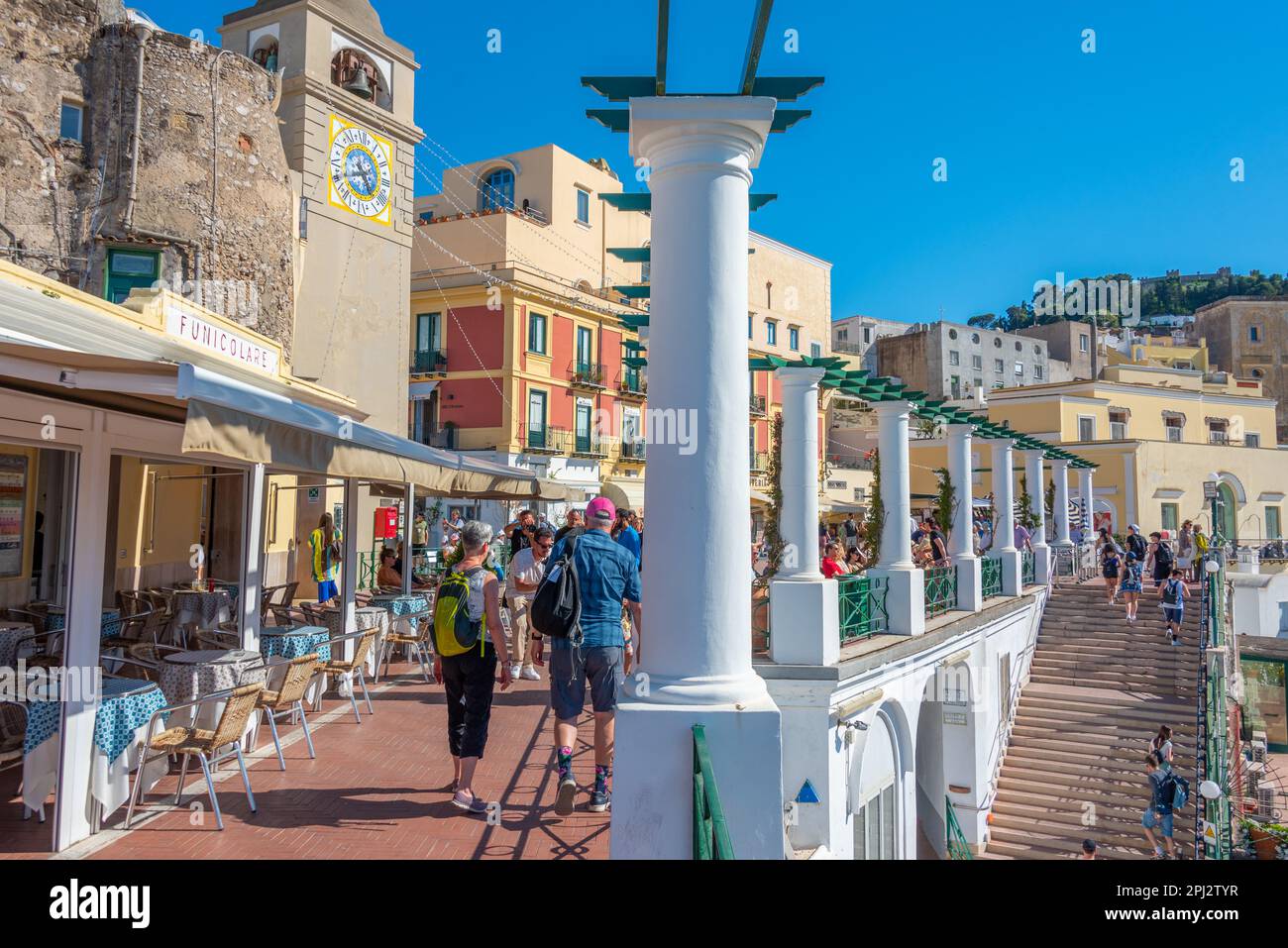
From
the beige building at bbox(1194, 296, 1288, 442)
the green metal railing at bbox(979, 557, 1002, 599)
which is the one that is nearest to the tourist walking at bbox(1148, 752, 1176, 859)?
the green metal railing at bbox(979, 557, 1002, 599)

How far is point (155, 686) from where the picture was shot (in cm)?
548

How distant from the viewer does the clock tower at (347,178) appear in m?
19.6

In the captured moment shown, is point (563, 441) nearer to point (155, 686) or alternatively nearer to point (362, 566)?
point (362, 566)

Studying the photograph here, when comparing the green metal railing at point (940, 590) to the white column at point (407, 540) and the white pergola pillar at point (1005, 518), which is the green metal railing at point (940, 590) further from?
the white column at point (407, 540)

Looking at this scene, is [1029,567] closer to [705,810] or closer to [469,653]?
[469,653]

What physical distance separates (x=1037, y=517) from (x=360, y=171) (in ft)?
59.8

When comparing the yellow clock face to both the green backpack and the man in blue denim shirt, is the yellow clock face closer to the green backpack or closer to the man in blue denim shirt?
the green backpack

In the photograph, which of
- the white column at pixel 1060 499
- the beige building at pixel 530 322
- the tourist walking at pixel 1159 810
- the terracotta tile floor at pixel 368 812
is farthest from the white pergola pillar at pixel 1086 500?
the terracotta tile floor at pixel 368 812

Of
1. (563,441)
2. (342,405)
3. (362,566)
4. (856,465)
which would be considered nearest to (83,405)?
(342,405)

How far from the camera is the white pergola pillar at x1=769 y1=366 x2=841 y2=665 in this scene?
859 centimetres

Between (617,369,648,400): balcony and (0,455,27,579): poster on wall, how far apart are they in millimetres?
22577

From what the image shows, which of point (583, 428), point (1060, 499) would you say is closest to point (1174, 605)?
point (1060, 499)

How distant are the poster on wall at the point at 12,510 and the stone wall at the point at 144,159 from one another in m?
5.89

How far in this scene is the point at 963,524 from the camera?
45.3 ft
